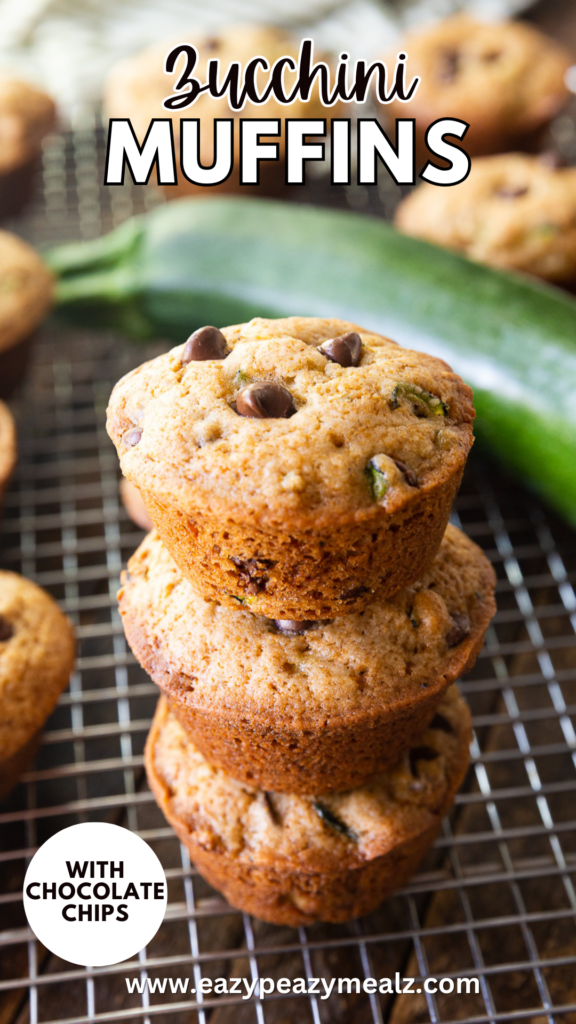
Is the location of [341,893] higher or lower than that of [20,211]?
lower

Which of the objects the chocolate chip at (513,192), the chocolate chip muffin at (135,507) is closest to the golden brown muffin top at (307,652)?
the chocolate chip muffin at (135,507)

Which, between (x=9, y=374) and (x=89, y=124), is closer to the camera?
(x=9, y=374)

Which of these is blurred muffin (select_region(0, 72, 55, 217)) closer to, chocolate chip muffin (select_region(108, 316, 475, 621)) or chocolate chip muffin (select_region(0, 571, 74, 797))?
chocolate chip muffin (select_region(0, 571, 74, 797))

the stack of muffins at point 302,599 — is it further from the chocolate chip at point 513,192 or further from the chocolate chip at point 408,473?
the chocolate chip at point 513,192

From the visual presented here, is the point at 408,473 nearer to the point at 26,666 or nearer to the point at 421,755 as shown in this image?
the point at 421,755

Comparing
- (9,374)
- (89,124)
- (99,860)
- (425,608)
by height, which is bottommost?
(99,860)

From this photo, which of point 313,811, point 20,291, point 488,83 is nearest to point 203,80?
point 488,83

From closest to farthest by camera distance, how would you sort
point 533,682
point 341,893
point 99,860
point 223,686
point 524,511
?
point 223,686, point 99,860, point 341,893, point 533,682, point 524,511

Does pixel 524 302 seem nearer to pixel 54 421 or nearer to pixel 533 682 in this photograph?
pixel 533 682

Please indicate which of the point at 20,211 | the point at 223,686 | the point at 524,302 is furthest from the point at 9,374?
the point at 223,686
